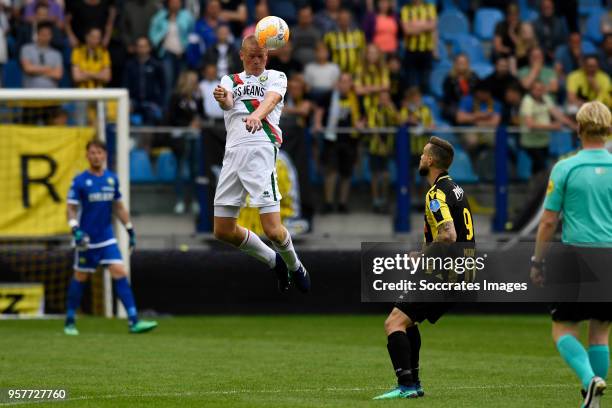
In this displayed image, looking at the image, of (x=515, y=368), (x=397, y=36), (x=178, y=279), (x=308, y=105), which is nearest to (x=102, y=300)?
(x=178, y=279)

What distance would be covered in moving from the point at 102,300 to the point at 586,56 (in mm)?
8682

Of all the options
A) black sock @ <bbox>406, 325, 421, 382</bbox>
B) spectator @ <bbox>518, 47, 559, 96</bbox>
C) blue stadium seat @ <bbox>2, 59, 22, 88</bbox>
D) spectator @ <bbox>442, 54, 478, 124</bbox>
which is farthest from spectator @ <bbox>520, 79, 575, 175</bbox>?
black sock @ <bbox>406, 325, 421, 382</bbox>

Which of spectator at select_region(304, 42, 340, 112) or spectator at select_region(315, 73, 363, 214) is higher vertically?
spectator at select_region(304, 42, 340, 112)

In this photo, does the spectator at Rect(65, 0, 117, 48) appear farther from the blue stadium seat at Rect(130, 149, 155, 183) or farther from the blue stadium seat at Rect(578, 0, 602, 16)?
the blue stadium seat at Rect(578, 0, 602, 16)

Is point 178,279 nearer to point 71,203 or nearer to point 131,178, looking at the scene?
point 131,178

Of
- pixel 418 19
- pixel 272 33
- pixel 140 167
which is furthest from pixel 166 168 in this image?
pixel 272 33

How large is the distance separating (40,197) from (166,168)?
1899 millimetres

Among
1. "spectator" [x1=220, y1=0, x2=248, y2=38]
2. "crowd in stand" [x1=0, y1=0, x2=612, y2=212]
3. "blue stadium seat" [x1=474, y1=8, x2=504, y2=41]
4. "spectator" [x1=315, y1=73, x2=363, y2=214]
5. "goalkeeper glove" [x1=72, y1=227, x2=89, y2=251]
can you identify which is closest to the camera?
"goalkeeper glove" [x1=72, y1=227, x2=89, y2=251]

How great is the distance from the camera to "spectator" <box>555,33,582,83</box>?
72.5 feet

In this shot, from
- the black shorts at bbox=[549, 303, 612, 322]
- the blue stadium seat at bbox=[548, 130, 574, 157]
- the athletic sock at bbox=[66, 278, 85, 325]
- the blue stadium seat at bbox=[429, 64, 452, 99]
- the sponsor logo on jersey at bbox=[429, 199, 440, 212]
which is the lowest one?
the athletic sock at bbox=[66, 278, 85, 325]

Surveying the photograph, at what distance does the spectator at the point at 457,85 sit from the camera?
2059 centimetres

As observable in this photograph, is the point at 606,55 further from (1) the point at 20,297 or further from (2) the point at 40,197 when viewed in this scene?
(1) the point at 20,297

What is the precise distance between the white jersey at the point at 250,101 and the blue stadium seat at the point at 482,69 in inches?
464

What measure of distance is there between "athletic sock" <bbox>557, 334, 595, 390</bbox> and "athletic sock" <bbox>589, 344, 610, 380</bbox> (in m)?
0.23
